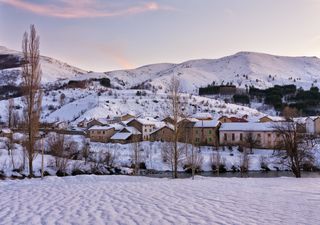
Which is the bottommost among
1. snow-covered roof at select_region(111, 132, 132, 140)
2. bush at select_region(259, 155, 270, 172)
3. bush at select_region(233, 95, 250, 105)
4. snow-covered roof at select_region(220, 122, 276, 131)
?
bush at select_region(259, 155, 270, 172)

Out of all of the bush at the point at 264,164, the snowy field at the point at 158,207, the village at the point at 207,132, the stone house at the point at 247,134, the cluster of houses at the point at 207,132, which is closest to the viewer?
the snowy field at the point at 158,207

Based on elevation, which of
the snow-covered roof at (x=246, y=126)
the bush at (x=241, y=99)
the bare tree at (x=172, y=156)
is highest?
the bush at (x=241, y=99)

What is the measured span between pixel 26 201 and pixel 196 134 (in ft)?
233

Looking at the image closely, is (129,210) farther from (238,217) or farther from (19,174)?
(19,174)

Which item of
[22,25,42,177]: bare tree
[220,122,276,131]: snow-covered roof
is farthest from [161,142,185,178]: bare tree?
[220,122,276,131]: snow-covered roof

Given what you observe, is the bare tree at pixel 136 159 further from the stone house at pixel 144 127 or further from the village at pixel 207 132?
the stone house at pixel 144 127

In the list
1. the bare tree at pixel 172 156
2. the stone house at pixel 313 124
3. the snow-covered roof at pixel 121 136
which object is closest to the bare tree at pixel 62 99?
the snow-covered roof at pixel 121 136

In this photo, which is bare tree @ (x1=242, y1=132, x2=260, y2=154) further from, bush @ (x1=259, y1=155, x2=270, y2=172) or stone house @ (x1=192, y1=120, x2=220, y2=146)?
bush @ (x1=259, y1=155, x2=270, y2=172)

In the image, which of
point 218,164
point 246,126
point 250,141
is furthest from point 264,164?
point 246,126

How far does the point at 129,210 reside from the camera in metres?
9.84

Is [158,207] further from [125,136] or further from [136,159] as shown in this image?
[125,136]

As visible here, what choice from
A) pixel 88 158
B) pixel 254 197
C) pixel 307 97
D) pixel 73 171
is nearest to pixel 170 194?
pixel 254 197

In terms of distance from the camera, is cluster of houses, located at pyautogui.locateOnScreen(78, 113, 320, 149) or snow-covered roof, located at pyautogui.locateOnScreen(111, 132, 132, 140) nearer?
cluster of houses, located at pyautogui.locateOnScreen(78, 113, 320, 149)

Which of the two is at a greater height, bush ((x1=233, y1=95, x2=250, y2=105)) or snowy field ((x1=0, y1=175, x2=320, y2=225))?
bush ((x1=233, y1=95, x2=250, y2=105))
